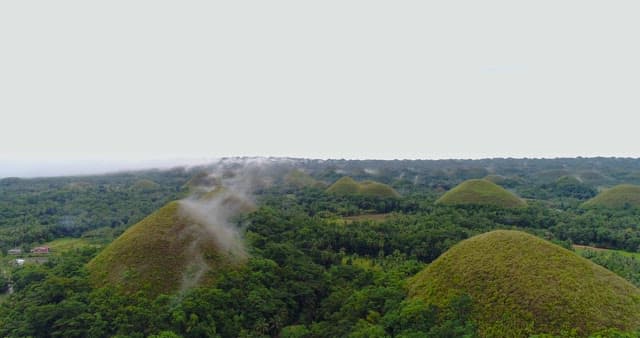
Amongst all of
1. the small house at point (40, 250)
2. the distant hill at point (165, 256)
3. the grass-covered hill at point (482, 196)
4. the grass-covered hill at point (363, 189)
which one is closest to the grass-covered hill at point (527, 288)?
the distant hill at point (165, 256)

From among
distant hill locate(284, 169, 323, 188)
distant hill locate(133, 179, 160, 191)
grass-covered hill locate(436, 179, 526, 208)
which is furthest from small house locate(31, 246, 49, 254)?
grass-covered hill locate(436, 179, 526, 208)

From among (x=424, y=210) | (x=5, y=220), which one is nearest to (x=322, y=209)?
(x=424, y=210)

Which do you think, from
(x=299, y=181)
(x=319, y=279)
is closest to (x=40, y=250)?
(x=319, y=279)

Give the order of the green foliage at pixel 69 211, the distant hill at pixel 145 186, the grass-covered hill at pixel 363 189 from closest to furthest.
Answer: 1. the green foliage at pixel 69 211
2. the grass-covered hill at pixel 363 189
3. the distant hill at pixel 145 186

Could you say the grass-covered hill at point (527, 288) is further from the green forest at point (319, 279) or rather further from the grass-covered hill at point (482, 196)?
the grass-covered hill at point (482, 196)

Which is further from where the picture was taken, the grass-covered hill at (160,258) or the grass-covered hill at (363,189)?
the grass-covered hill at (363,189)

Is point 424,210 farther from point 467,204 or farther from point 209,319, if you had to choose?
point 209,319

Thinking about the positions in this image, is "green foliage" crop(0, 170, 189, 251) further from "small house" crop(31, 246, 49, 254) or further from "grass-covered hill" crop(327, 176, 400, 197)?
"grass-covered hill" crop(327, 176, 400, 197)
